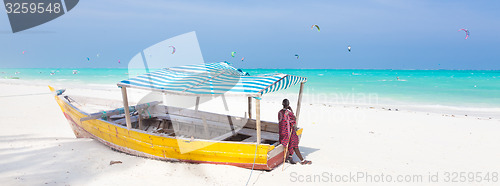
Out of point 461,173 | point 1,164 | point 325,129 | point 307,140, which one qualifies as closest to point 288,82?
point 307,140

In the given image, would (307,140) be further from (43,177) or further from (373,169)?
(43,177)

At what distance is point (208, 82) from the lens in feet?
17.7

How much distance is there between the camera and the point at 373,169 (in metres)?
5.96

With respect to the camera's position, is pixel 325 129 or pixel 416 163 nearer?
pixel 416 163

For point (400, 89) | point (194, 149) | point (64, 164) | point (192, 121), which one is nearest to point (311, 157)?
point (194, 149)

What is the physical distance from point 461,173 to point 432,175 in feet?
2.02

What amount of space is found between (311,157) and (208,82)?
2973 mm

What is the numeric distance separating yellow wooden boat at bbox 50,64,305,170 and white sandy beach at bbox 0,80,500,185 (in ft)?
0.68

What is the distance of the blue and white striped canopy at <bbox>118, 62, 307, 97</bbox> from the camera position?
194 inches

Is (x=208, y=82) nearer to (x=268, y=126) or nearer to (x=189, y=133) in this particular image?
(x=268, y=126)
